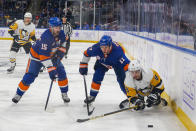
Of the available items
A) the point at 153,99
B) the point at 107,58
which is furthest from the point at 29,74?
the point at 153,99

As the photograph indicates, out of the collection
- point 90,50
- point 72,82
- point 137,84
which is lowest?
point 72,82

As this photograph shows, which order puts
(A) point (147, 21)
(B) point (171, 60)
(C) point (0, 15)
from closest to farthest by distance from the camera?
(B) point (171, 60) < (A) point (147, 21) < (C) point (0, 15)

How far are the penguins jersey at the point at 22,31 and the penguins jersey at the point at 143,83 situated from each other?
382 cm

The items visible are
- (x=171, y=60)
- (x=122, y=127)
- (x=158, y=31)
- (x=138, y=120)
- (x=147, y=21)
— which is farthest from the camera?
(x=147, y=21)

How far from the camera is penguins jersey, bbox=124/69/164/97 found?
366 cm

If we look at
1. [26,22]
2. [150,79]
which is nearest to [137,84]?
[150,79]

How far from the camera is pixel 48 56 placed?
380 cm

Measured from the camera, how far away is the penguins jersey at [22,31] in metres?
6.94

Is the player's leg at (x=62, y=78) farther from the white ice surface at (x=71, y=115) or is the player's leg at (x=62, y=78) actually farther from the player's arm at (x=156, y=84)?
the player's arm at (x=156, y=84)

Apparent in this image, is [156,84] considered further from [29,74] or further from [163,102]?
[29,74]

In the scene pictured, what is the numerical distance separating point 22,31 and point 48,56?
340 centimetres

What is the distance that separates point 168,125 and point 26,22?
444 cm

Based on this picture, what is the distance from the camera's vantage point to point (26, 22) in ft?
22.5

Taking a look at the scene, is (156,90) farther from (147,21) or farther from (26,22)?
(26,22)
